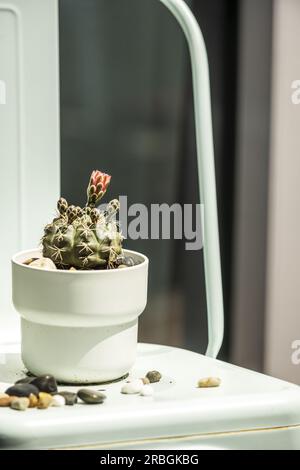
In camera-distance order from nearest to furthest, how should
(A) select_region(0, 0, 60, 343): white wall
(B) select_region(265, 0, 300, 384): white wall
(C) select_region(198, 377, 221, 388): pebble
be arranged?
1. (C) select_region(198, 377, 221, 388): pebble
2. (A) select_region(0, 0, 60, 343): white wall
3. (B) select_region(265, 0, 300, 384): white wall

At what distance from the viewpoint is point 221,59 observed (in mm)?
1503

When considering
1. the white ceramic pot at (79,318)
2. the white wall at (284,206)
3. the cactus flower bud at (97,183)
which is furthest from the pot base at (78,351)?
the white wall at (284,206)

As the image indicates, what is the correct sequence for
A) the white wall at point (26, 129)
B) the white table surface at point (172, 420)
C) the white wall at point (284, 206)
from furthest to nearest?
the white wall at point (284, 206) < the white wall at point (26, 129) < the white table surface at point (172, 420)

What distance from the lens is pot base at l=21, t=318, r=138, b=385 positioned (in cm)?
66

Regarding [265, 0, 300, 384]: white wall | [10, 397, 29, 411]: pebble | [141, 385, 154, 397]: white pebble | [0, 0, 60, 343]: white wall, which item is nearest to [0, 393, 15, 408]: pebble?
[10, 397, 29, 411]: pebble

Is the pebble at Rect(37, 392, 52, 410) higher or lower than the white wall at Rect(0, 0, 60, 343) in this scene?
A: lower

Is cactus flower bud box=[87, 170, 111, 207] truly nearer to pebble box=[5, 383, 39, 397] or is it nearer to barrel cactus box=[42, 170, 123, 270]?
barrel cactus box=[42, 170, 123, 270]

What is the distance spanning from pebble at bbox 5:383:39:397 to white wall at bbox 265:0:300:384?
841mm

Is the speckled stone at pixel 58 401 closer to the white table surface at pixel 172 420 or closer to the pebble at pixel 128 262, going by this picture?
the white table surface at pixel 172 420

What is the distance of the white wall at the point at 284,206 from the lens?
53.3 inches

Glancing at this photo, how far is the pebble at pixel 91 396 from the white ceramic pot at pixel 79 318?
1.5 inches

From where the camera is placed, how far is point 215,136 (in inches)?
59.7

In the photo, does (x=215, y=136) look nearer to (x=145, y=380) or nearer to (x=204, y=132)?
(x=204, y=132)

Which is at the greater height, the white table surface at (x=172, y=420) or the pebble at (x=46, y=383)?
the pebble at (x=46, y=383)
